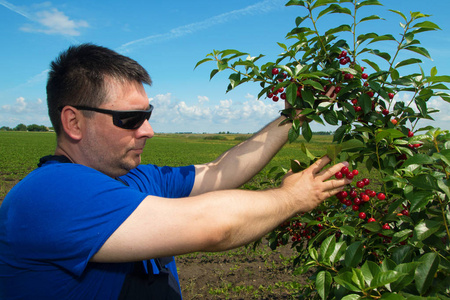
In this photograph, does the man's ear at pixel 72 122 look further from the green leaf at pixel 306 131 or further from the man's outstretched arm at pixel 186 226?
the green leaf at pixel 306 131

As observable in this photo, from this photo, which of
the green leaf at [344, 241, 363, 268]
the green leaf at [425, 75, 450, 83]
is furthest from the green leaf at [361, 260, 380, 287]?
the green leaf at [425, 75, 450, 83]

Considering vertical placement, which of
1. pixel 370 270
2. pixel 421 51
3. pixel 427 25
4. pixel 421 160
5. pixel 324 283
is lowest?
pixel 324 283

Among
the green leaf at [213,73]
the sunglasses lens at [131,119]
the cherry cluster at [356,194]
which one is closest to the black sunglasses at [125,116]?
the sunglasses lens at [131,119]

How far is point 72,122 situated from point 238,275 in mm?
4401

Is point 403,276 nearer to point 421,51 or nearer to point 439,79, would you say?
point 439,79

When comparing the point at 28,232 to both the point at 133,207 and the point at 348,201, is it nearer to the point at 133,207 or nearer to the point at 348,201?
the point at 133,207

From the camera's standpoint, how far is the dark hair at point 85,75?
5.30 ft

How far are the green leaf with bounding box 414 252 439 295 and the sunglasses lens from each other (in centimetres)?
140

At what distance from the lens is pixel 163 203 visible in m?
1.25

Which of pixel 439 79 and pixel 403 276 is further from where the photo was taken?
pixel 439 79

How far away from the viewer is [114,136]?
1.64 metres

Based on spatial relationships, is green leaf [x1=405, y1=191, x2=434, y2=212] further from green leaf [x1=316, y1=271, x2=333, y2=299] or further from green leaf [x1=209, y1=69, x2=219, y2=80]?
green leaf [x1=209, y1=69, x2=219, y2=80]

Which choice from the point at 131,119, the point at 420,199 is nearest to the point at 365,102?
the point at 420,199

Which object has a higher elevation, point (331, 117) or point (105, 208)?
point (331, 117)
